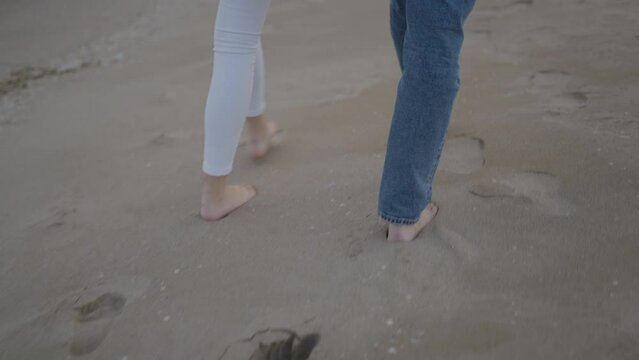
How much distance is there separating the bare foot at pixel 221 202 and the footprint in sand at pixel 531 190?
571mm

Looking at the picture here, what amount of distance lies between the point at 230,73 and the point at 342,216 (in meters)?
0.41

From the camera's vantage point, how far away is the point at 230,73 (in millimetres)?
1166

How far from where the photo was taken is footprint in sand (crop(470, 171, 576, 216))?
1.16 m

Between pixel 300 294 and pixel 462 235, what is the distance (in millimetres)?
366

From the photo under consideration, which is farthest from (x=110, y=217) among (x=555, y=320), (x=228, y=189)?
(x=555, y=320)

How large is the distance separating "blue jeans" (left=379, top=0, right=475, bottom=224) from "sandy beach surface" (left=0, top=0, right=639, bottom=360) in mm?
121

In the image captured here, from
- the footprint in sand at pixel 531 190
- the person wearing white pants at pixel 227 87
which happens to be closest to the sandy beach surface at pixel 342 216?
the footprint in sand at pixel 531 190

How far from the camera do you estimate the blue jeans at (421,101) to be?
93cm

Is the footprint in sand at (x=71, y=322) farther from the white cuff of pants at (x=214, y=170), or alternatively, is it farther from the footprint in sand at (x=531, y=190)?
the footprint in sand at (x=531, y=190)

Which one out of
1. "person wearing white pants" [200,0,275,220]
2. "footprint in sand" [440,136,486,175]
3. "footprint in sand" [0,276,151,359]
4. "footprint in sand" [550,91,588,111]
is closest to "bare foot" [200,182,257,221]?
"person wearing white pants" [200,0,275,220]

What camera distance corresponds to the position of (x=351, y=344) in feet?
3.00

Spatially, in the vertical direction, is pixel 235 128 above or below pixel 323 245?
above

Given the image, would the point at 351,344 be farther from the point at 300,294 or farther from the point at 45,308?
the point at 45,308

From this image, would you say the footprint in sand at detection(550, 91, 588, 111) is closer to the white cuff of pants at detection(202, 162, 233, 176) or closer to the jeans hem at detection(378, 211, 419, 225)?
the jeans hem at detection(378, 211, 419, 225)
